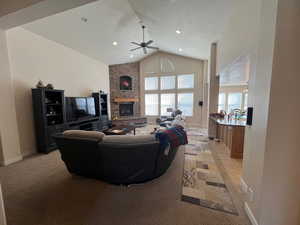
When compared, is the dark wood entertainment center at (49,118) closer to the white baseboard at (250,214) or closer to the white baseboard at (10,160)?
the white baseboard at (10,160)

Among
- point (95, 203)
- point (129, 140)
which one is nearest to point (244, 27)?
point (129, 140)

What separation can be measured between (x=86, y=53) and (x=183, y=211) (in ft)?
19.6

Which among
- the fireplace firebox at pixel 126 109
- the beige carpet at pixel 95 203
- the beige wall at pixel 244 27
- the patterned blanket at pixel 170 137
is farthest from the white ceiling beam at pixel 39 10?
the fireplace firebox at pixel 126 109

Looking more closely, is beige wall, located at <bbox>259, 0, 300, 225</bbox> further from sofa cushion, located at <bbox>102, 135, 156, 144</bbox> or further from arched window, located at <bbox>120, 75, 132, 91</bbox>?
arched window, located at <bbox>120, 75, 132, 91</bbox>

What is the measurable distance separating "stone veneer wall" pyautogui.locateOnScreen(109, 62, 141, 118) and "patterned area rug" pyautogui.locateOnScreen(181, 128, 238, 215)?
525 cm

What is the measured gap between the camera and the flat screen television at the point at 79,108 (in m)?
4.32

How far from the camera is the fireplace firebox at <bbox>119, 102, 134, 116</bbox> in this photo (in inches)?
302

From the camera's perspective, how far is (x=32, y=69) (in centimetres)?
350

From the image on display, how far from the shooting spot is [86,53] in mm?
5340

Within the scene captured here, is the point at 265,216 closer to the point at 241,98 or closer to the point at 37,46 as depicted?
the point at 37,46

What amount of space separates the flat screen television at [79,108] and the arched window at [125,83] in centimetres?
255

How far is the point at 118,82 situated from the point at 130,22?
350cm

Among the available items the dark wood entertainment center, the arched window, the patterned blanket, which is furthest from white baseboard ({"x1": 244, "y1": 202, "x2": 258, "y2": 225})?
the arched window

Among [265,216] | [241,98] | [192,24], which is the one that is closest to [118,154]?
[265,216]
